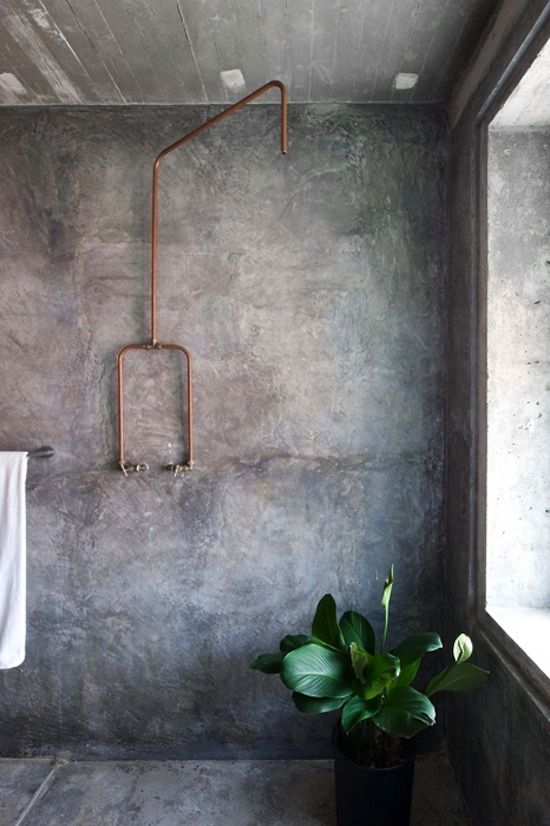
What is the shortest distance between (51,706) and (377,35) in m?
2.62

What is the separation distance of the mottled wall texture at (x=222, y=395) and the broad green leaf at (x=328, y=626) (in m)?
0.32

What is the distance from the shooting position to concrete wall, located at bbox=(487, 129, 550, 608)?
1763 millimetres

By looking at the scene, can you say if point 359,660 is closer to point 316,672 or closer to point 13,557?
point 316,672

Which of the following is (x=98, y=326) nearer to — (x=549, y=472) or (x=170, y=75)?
(x=170, y=75)

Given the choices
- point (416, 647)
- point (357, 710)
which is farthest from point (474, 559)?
point (357, 710)

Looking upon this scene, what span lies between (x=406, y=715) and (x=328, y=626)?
37 centimetres

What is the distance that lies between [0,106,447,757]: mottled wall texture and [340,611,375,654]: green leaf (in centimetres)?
25

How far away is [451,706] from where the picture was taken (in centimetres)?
206

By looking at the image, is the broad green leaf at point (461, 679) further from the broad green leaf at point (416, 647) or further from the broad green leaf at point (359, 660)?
the broad green leaf at point (359, 660)

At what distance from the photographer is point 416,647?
1.69m

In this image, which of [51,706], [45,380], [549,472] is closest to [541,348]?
[549,472]

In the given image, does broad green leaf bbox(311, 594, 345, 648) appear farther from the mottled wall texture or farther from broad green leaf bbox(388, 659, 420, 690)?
the mottled wall texture

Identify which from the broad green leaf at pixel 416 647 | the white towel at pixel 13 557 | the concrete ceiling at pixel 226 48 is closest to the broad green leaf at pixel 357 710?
the broad green leaf at pixel 416 647

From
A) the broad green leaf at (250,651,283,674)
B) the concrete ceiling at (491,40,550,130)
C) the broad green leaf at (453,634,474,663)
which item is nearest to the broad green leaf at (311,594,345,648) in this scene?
the broad green leaf at (250,651,283,674)
